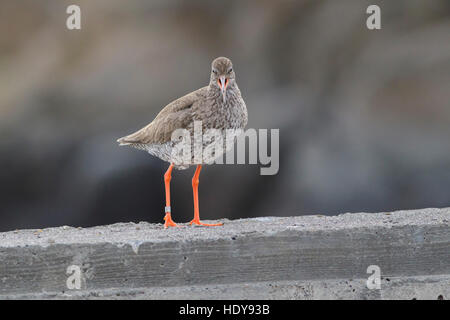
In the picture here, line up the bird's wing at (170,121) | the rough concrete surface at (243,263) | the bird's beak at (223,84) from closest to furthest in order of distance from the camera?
the rough concrete surface at (243,263) < the bird's beak at (223,84) < the bird's wing at (170,121)

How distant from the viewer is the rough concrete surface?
3879mm

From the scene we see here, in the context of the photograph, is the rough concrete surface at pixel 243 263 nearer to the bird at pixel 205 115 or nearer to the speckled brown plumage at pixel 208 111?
the bird at pixel 205 115

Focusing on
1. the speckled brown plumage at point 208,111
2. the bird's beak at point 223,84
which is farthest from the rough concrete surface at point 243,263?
the bird's beak at point 223,84

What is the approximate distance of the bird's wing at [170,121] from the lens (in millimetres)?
4555

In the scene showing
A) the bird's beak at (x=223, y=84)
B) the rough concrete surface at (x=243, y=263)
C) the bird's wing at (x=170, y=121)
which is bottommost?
the rough concrete surface at (x=243, y=263)

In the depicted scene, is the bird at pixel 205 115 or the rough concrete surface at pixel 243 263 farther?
the bird at pixel 205 115

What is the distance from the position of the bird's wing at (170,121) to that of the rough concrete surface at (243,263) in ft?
2.54

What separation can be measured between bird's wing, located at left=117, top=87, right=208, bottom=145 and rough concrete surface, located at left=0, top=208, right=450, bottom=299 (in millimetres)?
774

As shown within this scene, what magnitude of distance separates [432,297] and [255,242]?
3.37 ft

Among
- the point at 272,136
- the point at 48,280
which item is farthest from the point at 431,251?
the point at 272,136

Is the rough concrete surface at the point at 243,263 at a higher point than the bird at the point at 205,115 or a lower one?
lower

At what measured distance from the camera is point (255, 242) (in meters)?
3.95

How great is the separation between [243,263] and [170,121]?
1134mm

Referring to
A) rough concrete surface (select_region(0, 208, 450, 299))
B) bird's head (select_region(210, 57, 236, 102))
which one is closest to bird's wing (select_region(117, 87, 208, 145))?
bird's head (select_region(210, 57, 236, 102))
